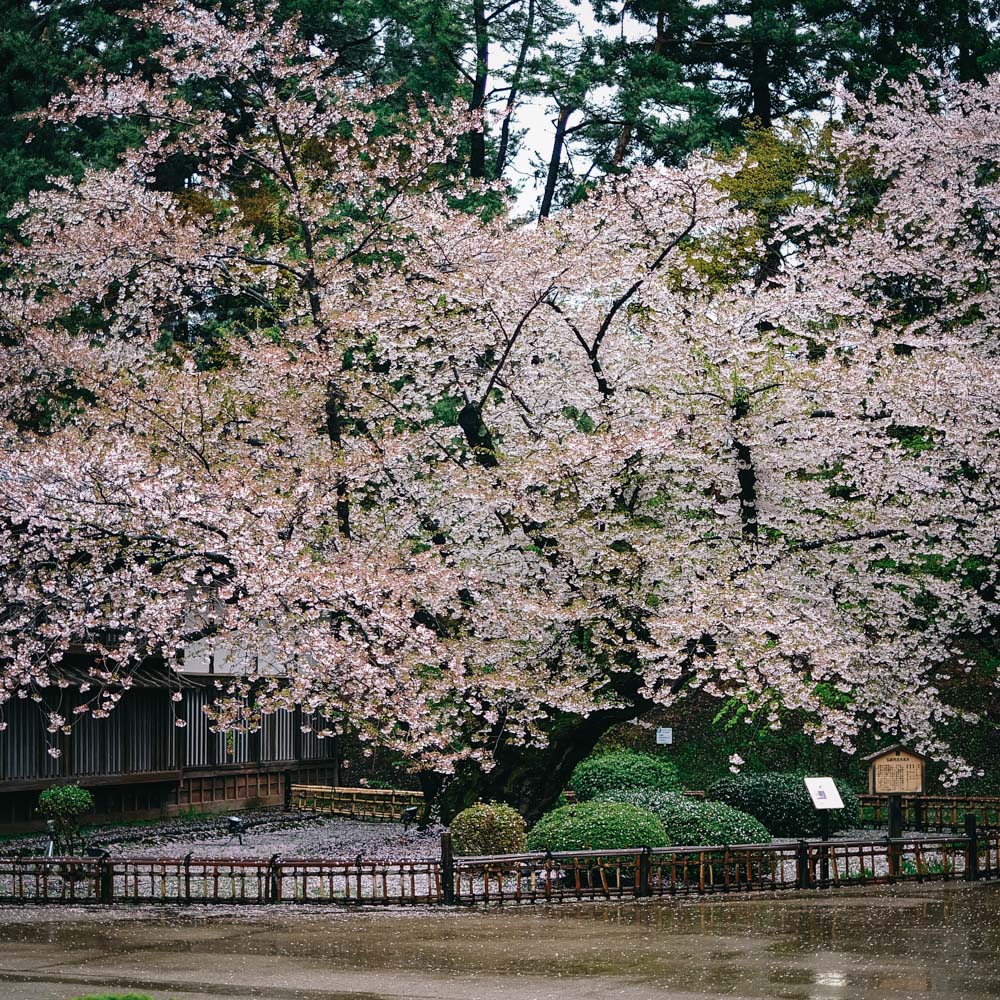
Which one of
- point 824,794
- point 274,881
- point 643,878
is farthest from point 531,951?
point 824,794

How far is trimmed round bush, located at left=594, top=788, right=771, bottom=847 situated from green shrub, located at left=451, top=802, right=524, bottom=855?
1475 millimetres

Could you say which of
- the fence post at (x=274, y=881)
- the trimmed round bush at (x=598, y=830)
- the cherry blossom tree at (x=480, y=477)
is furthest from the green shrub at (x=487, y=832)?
the fence post at (x=274, y=881)

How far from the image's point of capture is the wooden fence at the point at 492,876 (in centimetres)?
1492

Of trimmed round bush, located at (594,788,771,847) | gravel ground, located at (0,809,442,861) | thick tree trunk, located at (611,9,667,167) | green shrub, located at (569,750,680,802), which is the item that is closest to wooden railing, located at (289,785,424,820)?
gravel ground, located at (0,809,442,861)

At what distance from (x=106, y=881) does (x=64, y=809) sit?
490 cm

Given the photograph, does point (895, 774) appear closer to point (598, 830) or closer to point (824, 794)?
point (824, 794)

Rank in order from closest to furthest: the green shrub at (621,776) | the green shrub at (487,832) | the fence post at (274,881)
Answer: the fence post at (274,881) < the green shrub at (487,832) < the green shrub at (621,776)

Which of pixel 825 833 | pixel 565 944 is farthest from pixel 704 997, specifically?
pixel 825 833

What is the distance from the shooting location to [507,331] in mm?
18516

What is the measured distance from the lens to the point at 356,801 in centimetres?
2720

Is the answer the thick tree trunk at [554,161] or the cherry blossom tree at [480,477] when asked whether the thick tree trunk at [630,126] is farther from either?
the cherry blossom tree at [480,477]

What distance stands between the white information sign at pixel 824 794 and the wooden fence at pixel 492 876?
2.70ft

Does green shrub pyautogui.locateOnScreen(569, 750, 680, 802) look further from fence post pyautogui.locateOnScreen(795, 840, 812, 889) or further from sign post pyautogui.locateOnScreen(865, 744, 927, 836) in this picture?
fence post pyautogui.locateOnScreen(795, 840, 812, 889)

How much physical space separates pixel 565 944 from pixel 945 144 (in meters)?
17.5
